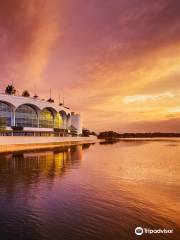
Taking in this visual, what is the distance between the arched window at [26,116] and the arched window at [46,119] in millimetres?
2928

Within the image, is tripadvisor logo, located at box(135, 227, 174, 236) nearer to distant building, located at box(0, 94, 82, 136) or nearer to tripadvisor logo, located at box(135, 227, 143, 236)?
tripadvisor logo, located at box(135, 227, 143, 236)

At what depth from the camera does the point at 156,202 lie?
53.5ft

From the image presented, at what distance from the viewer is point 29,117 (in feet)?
308

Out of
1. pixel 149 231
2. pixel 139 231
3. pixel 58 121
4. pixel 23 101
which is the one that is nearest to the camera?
pixel 139 231

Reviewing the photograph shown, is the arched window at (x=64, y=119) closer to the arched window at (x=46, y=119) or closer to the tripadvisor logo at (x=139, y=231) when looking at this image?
the arched window at (x=46, y=119)

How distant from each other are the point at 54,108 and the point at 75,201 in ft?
301

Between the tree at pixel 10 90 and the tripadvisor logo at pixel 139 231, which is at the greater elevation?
the tree at pixel 10 90

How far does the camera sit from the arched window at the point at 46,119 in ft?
328

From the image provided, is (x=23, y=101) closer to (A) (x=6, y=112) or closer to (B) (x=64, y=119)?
(A) (x=6, y=112)

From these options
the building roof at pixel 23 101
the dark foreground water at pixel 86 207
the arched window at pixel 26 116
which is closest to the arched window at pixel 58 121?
the building roof at pixel 23 101

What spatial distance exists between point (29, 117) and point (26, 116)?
1.65 metres

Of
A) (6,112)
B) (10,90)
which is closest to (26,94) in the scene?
(10,90)

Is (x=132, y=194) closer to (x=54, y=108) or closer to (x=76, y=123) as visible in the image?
(x=54, y=108)

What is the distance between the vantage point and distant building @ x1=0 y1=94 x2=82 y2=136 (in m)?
84.8
